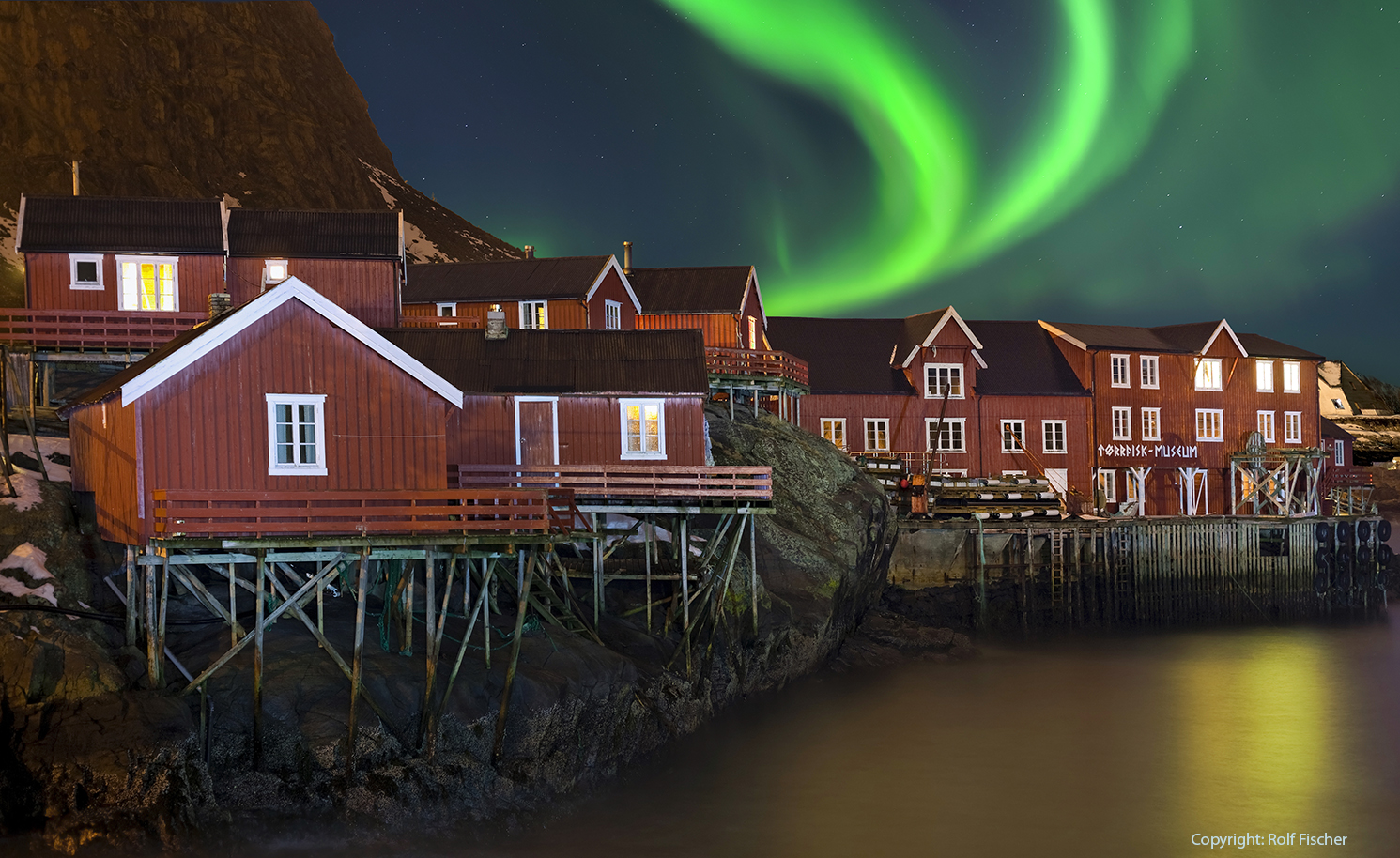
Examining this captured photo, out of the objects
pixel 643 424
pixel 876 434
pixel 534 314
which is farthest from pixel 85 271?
pixel 876 434

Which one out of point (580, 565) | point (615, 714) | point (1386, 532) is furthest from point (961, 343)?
point (615, 714)

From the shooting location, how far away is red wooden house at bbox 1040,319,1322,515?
5350cm

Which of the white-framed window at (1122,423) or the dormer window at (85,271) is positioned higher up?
the dormer window at (85,271)

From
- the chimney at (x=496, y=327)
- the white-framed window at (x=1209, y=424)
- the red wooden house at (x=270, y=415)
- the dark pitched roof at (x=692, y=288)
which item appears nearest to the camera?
the red wooden house at (x=270, y=415)

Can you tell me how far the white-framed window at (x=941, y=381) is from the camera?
5238cm

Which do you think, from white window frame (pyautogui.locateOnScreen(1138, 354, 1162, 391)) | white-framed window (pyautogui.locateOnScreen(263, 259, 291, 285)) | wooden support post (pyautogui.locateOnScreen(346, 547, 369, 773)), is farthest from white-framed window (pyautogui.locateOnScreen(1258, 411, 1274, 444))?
wooden support post (pyautogui.locateOnScreen(346, 547, 369, 773))

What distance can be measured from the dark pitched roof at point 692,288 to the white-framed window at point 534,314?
6.15m

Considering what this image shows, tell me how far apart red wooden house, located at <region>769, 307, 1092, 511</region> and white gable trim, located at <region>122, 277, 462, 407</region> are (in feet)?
97.8

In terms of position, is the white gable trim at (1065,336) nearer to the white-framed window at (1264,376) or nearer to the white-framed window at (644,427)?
the white-framed window at (1264,376)

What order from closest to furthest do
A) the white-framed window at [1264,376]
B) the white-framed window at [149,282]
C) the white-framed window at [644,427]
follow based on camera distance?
the white-framed window at [644,427]
the white-framed window at [149,282]
the white-framed window at [1264,376]

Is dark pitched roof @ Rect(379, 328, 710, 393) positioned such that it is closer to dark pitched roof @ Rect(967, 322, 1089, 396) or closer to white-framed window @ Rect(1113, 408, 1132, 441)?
dark pitched roof @ Rect(967, 322, 1089, 396)

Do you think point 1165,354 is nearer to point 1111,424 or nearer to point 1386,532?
point 1111,424

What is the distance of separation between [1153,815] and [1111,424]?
33.6 m

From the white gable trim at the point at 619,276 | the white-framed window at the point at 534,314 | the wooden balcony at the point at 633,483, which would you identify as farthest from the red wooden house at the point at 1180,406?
the wooden balcony at the point at 633,483
